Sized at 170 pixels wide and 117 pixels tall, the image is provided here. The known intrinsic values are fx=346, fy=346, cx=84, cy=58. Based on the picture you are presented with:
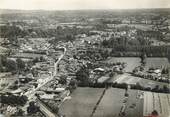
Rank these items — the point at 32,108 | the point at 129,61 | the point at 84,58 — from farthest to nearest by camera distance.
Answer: the point at 129,61 → the point at 84,58 → the point at 32,108

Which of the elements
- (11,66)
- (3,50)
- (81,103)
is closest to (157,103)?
(81,103)

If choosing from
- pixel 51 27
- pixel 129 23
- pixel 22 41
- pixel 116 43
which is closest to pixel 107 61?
pixel 116 43

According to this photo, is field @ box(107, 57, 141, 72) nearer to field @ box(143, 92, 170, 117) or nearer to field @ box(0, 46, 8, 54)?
field @ box(143, 92, 170, 117)

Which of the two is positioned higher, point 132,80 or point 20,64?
point 20,64

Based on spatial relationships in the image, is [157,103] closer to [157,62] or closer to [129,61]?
[157,62]

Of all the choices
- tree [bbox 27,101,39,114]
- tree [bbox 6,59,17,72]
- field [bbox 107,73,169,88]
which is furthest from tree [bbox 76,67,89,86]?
tree [bbox 6,59,17,72]

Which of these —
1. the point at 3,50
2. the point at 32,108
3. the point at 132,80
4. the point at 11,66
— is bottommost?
the point at 32,108

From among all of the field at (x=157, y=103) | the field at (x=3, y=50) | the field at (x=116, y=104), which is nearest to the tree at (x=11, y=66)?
the field at (x=3, y=50)
